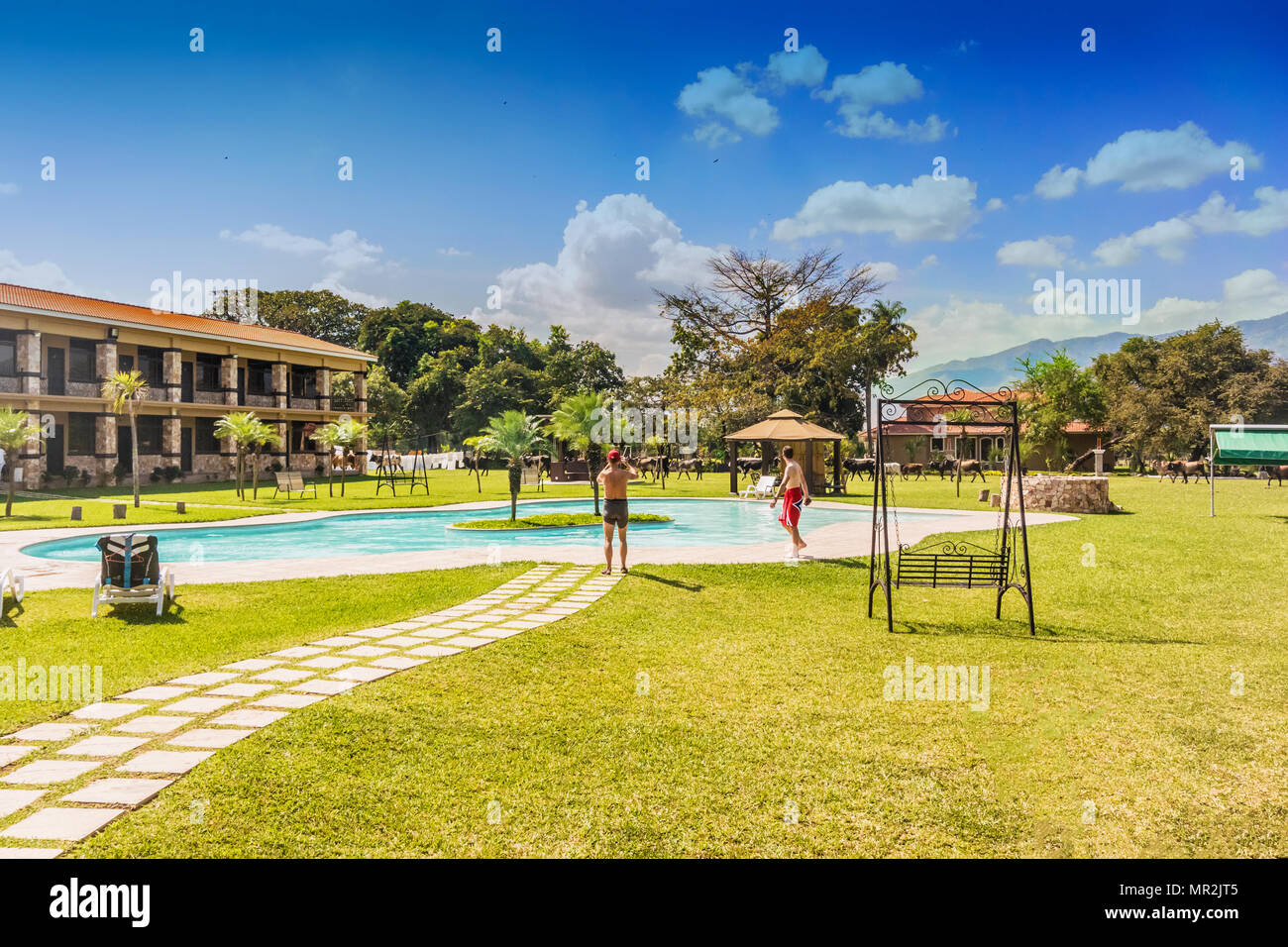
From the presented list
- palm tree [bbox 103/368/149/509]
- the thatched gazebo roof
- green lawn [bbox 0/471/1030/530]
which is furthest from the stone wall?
palm tree [bbox 103/368/149/509]

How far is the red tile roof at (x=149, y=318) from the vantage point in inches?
1110

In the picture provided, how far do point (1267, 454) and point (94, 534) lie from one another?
2478 cm

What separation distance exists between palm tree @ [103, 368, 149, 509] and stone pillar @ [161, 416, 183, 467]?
4.60ft

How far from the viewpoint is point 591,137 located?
24.2m

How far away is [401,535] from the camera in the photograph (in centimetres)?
1717

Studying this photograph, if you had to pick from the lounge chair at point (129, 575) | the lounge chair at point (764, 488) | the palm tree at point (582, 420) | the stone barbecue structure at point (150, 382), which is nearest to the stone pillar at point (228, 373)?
the stone barbecue structure at point (150, 382)

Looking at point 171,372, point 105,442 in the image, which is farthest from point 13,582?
point 171,372

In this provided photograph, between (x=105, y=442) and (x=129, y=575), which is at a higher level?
(x=105, y=442)

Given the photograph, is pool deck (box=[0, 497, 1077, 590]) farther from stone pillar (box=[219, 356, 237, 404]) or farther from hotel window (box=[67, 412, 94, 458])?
stone pillar (box=[219, 356, 237, 404])

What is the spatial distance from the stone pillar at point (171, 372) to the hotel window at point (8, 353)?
199 inches

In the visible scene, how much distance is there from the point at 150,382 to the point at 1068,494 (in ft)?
109

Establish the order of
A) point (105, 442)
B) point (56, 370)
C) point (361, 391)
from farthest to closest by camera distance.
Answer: point (361, 391), point (105, 442), point (56, 370)

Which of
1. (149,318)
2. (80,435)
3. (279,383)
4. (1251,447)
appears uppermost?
(149,318)

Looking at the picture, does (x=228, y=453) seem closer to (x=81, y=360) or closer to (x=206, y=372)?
(x=206, y=372)
